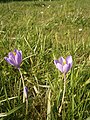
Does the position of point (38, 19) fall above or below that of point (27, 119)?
above

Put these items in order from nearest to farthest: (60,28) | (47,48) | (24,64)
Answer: (24,64) < (47,48) < (60,28)

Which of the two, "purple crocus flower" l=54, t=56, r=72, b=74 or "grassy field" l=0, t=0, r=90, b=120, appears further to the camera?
"grassy field" l=0, t=0, r=90, b=120

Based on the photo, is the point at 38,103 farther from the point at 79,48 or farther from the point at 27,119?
the point at 79,48

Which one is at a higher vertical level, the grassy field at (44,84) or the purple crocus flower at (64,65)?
the purple crocus flower at (64,65)

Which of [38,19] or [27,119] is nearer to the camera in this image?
[27,119]

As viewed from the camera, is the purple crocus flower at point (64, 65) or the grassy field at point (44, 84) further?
the grassy field at point (44, 84)

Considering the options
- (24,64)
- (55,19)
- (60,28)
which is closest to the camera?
(24,64)

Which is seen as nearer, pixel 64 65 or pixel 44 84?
pixel 64 65

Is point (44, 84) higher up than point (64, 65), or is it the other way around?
point (64, 65)

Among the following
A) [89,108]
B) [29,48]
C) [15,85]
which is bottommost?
[89,108]

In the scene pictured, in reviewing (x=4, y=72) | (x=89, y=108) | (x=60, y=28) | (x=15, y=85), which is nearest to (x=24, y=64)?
(x=4, y=72)

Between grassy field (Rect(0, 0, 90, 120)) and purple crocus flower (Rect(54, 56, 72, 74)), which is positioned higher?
purple crocus flower (Rect(54, 56, 72, 74))
